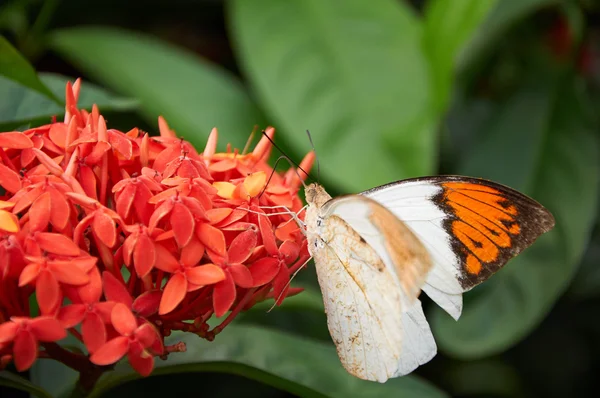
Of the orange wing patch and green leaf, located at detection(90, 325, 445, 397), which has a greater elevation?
the orange wing patch

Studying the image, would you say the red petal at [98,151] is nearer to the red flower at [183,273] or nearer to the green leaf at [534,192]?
the red flower at [183,273]

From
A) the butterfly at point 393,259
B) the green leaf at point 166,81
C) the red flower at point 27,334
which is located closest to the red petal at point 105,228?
the red flower at point 27,334

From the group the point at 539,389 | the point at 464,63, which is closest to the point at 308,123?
the point at 464,63

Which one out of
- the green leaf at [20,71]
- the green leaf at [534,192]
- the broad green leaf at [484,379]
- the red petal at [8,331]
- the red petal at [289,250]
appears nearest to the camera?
the red petal at [8,331]

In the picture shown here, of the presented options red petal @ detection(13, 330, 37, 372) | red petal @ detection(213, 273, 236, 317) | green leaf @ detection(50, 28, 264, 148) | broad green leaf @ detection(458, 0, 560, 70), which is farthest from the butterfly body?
broad green leaf @ detection(458, 0, 560, 70)

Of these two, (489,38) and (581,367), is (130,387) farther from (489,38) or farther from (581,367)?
(581,367)

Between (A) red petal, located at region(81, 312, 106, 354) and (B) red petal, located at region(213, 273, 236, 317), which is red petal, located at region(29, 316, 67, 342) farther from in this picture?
(B) red petal, located at region(213, 273, 236, 317)
